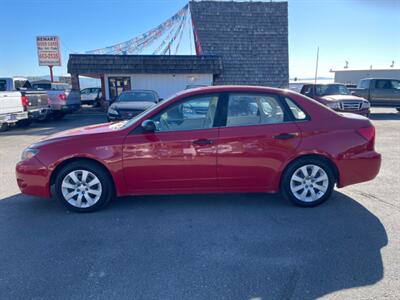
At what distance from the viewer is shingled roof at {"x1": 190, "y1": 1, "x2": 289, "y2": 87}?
17.5m

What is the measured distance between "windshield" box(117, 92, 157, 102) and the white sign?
66.5 feet

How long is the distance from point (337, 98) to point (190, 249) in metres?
11.4

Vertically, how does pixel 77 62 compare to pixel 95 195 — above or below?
above

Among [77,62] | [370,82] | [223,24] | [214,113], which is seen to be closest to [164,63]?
[77,62]

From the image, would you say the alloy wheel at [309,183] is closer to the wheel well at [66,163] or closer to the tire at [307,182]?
the tire at [307,182]

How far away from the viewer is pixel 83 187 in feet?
12.3

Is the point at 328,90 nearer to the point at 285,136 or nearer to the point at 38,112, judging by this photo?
the point at 285,136

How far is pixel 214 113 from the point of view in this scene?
3727 millimetres

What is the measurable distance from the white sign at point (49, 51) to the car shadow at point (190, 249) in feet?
87.9

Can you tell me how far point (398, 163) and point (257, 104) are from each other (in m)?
4.07

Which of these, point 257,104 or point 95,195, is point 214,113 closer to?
point 257,104

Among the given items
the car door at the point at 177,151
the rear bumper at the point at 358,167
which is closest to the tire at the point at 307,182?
the rear bumper at the point at 358,167

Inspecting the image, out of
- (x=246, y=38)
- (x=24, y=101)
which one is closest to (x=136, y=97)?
(x=24, y=101)

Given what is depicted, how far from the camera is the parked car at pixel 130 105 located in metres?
9.48
